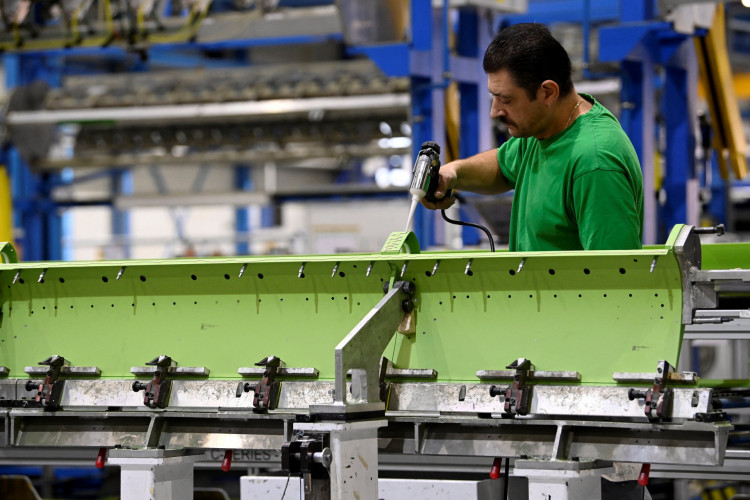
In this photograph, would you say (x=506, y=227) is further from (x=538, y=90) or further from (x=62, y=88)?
(x=62, y=88)

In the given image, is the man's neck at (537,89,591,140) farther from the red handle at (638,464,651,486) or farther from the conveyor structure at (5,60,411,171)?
the conveyor structure at (5,60,411,171)

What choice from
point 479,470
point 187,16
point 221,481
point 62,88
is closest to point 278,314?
point 479,470

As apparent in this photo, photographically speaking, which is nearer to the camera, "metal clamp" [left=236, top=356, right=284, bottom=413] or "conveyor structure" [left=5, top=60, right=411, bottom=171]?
"metal clamp" [left=236, top=356, right=284, bottom=413]

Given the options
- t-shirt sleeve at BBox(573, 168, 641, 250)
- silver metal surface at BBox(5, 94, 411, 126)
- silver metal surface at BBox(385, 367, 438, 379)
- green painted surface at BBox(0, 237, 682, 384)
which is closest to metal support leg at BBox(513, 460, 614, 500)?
green painted surface at BBox(0, 237, 682, 384)

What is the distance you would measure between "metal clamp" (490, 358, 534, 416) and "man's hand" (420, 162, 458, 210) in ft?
1.99

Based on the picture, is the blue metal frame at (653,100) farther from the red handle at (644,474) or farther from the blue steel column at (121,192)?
the blue steel column at (121,192)

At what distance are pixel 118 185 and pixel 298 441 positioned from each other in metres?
16.2

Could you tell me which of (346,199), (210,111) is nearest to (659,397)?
(210,111)

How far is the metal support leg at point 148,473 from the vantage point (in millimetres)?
2684

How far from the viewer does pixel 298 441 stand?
2.37 meters

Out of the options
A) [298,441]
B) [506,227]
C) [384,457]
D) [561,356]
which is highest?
[506,227]

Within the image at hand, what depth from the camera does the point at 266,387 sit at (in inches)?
108

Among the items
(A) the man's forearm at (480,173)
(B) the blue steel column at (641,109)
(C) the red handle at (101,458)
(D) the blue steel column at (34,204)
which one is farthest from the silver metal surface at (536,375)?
(D) the blue steel column at (34,204)

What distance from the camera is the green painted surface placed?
8.21 feet
